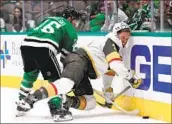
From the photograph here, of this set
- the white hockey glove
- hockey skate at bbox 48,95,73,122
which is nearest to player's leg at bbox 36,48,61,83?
hockey skate at bbox 48,95,73,122

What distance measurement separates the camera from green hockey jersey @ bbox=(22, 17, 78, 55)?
4555mm

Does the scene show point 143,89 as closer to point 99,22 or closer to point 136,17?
point 136,17

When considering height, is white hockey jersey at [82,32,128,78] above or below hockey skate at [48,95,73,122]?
above

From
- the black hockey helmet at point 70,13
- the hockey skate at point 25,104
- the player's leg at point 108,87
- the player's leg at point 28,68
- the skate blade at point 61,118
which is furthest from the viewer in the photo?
the player's leg at point 108,87

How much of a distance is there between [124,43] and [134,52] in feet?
0.63

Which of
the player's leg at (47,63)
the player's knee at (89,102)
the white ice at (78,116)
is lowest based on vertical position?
the white ice at (78,116)

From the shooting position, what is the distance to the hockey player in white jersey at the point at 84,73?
4383 mm

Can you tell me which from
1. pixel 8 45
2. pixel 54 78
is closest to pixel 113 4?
pixel 54 78

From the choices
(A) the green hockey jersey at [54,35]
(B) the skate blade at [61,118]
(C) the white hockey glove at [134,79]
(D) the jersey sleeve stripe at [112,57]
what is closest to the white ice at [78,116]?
(B) the skate blade at [61,118]

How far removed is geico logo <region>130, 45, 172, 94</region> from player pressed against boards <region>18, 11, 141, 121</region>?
135 millimetres

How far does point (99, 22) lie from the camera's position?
18.8 feet

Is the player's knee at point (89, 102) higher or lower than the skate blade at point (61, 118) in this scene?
higher

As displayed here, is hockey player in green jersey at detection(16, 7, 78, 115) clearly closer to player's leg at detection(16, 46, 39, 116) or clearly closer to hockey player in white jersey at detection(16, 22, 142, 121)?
player's leg at detection(16, 46, 39, 116)

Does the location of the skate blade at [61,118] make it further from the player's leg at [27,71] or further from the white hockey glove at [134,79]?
the white hockey glove at [134,79]
